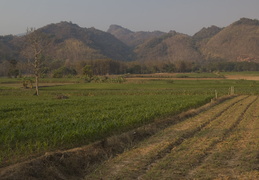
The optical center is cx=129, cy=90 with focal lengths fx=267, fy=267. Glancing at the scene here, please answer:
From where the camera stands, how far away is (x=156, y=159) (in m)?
9.17

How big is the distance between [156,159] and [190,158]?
3.84 ft

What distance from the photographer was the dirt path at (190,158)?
773 centimetres

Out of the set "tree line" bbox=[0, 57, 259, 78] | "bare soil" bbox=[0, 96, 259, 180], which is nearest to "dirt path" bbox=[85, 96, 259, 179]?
"bare soil" bbox=[0, 96, 259, 180]

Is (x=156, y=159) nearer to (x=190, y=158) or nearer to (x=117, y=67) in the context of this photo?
(x=190, y=158)

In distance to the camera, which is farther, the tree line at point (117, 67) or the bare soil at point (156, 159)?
the tree line at point (117, 67)

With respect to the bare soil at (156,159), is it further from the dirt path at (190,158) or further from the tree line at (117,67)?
the tree line at (117,67)

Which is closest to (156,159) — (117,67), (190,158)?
(190,158)

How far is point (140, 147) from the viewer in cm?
1091

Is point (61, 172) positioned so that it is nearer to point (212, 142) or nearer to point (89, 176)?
point (89, 176)

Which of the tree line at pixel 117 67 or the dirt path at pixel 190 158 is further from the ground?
the tree line at pixel 117 67

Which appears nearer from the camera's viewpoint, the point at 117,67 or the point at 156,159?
the point at 156,159

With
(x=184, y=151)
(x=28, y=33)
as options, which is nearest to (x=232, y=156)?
(x=184, y=151)

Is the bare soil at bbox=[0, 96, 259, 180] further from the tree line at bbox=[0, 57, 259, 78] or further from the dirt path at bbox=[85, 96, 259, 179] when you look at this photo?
the tree line at bbox=[0, 57, 259, 78]

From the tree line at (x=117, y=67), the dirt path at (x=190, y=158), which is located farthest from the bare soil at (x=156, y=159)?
the tree line at (x=117, y=67)
